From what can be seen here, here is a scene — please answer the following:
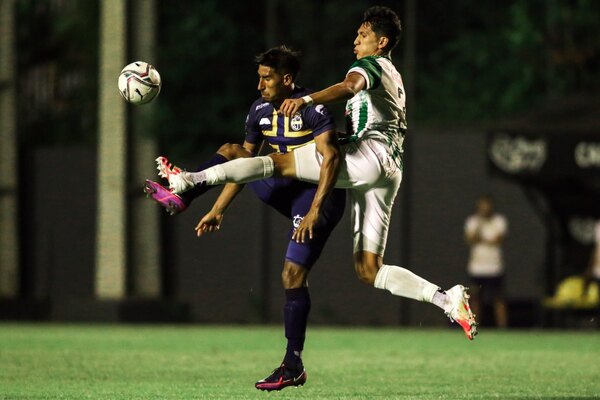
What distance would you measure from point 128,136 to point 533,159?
630cm

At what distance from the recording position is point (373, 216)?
408 inches

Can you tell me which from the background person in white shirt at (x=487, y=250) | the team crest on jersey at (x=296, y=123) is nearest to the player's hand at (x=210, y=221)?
the team crest on jersey at (x=296, y=123)

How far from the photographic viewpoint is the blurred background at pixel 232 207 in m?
21.2

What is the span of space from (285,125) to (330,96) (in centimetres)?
100

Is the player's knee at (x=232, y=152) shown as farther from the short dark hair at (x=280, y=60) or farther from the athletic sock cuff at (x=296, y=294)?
the athletic sock cuff at (x=296, y=294)

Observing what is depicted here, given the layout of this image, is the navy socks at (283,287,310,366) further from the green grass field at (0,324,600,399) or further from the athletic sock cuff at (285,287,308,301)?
the green grass field at (0,324,600,399)

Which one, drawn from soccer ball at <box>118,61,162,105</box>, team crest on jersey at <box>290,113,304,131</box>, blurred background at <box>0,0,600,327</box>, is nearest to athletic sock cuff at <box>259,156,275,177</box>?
team crest on jersey at <box>290,113,304,131</box>

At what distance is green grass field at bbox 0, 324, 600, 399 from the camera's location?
1073 cm

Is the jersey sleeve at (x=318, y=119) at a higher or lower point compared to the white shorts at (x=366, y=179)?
higher

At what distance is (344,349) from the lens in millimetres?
15781

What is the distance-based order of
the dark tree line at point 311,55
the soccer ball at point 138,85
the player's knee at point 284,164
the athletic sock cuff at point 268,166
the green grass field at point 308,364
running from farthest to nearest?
the dark tree line at point 311,55 → the soccer ball at point 138,85 → the green grass field at point 308,364 → the player's knee at point 284,164 → the athletic sock cuff at point 268,166

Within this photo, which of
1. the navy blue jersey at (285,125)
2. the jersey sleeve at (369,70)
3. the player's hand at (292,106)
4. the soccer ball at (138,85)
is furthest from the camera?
the soccer ball at (138,85)

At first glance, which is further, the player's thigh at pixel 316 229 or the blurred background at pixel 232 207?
the blurred background at pixel 232 207

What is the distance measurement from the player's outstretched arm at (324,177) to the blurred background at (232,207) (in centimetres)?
912
